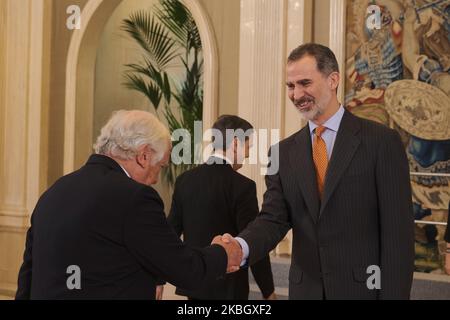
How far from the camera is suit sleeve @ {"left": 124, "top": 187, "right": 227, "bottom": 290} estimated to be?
2.57 metres

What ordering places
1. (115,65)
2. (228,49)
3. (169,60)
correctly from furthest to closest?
(115,65) → (169,60) → (228,49)

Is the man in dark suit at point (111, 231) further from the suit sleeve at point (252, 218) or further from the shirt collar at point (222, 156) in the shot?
the shirt collar at point (222, 156)

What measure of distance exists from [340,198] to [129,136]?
0.86 m

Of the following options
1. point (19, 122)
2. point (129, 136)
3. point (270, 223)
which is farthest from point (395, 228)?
point (19, 122)

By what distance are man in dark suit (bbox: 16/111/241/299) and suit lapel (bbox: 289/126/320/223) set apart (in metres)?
0.56

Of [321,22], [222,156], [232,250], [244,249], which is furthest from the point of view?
[321,22]

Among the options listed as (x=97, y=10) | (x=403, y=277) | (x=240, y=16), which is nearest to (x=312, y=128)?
(x=403, y=277)

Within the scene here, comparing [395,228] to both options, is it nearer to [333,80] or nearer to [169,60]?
[333,80]

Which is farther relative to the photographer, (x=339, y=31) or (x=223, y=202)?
(x=339, y=31)

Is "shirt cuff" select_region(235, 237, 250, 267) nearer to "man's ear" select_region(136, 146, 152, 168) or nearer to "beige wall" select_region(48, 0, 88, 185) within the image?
"man's ear" select_region(136, 146, 152, 168)

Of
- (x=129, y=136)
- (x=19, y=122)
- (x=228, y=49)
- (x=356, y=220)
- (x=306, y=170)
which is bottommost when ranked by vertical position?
(x=356, y=220)

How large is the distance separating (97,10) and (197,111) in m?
1.78

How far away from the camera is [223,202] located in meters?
4.32
